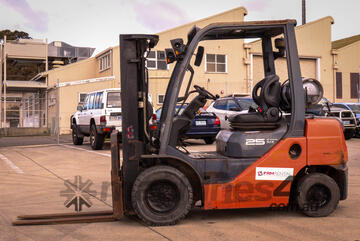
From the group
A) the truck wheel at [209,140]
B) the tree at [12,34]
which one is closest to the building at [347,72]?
the truck wheel at [209,140]

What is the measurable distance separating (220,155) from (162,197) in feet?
3.42

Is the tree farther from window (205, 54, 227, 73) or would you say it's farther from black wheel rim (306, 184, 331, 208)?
black wheel rim (306, 184, 331, 208)

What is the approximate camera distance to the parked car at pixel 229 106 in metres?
17.8

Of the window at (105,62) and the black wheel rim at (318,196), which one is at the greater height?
the window at (105,62)

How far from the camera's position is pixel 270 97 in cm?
612

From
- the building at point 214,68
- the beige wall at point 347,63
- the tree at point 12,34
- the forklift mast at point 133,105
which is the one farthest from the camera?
the tree at point 12,34

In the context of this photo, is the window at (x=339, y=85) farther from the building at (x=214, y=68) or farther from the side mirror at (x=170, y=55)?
the side mirror at (x=170, y=55)

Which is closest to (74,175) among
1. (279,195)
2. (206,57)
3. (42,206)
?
(42,206)

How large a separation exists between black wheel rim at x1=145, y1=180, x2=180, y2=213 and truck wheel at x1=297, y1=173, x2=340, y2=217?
5.27ft

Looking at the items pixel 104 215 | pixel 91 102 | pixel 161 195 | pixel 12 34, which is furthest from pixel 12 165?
pixel 12 34

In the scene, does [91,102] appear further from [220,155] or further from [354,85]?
[354,85]

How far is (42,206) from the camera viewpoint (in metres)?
7.07

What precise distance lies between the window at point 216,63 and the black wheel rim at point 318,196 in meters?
27.0

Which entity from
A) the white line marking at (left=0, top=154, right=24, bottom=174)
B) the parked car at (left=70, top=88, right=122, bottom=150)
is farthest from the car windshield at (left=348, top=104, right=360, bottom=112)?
the white line marking at (left=0, top=154, right=24, bottom=174)
